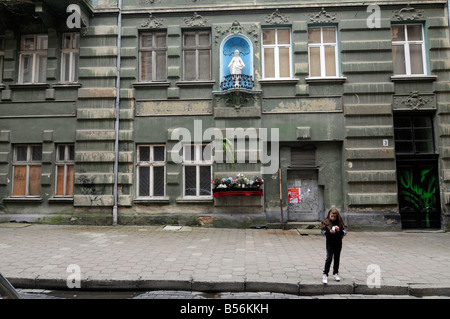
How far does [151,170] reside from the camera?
11.7 metres

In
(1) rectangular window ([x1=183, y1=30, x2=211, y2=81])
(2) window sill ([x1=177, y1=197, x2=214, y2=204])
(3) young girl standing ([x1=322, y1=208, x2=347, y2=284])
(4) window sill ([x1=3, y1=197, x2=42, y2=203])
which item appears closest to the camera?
(3) young girl standing ([x1=322, y1=208, x2=347, y2=284])

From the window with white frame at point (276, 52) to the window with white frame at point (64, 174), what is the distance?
808 cm

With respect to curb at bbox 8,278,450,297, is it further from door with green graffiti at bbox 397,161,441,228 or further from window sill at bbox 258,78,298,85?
window sill at bbox 258,78,298,85

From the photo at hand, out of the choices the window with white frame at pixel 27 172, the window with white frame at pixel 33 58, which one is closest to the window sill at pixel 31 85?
the window with white frame at pixel 33 58

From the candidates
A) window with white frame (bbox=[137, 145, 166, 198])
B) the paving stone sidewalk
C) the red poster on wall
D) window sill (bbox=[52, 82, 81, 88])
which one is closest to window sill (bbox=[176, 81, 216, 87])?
window with white frame (bbox=[137, 145, 166, 198])

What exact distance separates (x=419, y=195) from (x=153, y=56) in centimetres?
1118

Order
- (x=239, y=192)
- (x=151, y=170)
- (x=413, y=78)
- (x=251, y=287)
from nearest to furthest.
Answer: (x=251, y=287) → (x=239, y=192) → (x=413, y=78) → (x=151, y=170)

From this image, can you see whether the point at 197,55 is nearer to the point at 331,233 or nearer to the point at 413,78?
the point at 413,78

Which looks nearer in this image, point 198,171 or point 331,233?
point 331,233

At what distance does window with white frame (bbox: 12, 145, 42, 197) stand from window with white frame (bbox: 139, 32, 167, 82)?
5026 mm

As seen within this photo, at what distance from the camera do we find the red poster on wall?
11.6m

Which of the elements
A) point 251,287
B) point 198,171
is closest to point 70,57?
→ point 198,171

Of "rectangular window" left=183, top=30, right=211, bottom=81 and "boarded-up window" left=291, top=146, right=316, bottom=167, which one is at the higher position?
"rectangular window" left=183, top=30, right=211, bottom=81
